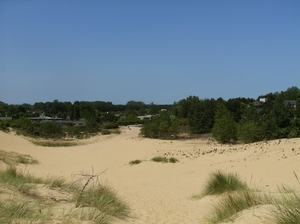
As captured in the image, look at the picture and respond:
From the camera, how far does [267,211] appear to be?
6203mm

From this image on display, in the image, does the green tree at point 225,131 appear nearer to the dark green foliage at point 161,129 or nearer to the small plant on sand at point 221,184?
the dark green foliage at point 161,129

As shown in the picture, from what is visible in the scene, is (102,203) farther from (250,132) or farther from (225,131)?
(225,131)

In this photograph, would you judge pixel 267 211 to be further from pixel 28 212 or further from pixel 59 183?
pixel 59 183

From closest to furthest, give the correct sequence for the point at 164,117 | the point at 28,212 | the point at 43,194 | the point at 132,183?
the point at 28,212 → the point at 43,194 → the point at 132,183 → the point at 164,117

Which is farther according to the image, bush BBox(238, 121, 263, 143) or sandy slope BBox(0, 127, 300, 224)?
bush BBox(238, 121, 263, 143)

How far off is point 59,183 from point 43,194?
5.13 ft

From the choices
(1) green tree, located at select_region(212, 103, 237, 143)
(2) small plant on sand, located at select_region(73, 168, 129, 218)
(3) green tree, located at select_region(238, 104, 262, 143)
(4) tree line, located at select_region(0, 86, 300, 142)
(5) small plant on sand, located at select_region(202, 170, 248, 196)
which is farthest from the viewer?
(1) green tree, located at select_region(212, 103, 237, 143)

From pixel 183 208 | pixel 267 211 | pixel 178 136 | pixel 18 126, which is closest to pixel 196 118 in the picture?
pixel 178 136

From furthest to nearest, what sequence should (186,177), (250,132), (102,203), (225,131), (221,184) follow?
(225,131) < (250,132) < (186,177) < (221,184) < (102,203)

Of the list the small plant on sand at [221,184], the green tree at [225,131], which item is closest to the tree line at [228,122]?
the green tree at [225,131]

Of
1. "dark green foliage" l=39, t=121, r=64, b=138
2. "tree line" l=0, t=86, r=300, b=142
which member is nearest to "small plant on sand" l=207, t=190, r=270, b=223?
"tree line" l=0, t=86, r=300, b=142

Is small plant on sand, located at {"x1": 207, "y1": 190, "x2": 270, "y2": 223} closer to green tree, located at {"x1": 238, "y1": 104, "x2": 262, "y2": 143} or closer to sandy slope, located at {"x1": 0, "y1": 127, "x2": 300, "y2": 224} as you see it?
sandy slope, located at {"x1": 0, "y1": 127, "x2": 300, "y2": 224}

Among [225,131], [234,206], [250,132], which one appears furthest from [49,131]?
[234,206]

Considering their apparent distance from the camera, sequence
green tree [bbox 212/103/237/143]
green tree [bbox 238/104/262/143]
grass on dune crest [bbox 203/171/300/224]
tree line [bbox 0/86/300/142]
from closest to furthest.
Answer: grass on dune crest [bbox 203/171/300/224] → green tree [bbox 238/104/262/143] → tree line [bbox 0/86/300/142] → green tree [bbox 212/103/237/143]
